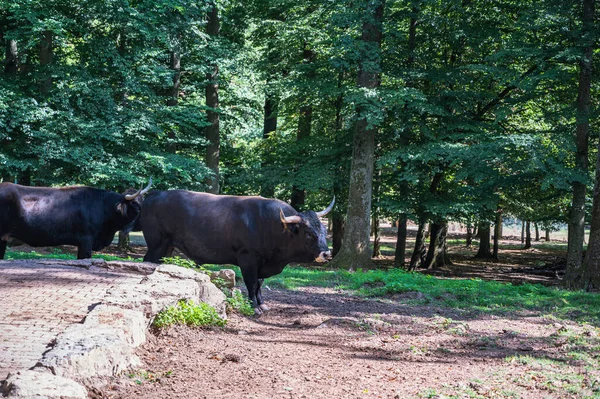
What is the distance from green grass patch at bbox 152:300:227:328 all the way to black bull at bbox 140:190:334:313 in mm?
1799

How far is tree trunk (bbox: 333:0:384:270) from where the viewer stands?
17.9m

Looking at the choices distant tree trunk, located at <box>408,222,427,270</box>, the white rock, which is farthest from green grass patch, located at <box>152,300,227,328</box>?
distant tree trunk, located at <box>408,222,427,270</box>

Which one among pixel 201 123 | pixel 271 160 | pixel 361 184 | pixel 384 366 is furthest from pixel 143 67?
pixel 384 366

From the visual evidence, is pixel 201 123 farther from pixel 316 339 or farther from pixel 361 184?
pixel 316 339

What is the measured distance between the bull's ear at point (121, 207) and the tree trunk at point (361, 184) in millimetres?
6580

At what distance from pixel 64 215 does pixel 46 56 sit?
351 inches

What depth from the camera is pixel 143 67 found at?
801 inches

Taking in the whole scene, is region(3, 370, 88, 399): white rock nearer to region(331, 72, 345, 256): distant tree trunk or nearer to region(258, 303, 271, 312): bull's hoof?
region(258, 303, 271, 312): bull's hoof

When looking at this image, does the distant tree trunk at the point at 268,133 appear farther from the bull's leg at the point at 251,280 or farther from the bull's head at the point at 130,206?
the bull's leg at the point at 251,280

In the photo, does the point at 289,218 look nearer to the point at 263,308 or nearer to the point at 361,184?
the point at 263,308

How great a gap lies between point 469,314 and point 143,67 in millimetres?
13914

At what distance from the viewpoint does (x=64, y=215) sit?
13.5 meters

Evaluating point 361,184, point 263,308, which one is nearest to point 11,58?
point 361,184

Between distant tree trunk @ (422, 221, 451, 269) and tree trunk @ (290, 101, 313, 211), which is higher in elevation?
tree trunk @ (290, 101, 313, 211)
